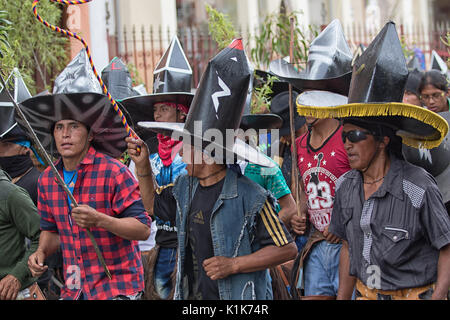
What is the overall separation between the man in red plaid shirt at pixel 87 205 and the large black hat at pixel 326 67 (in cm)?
168

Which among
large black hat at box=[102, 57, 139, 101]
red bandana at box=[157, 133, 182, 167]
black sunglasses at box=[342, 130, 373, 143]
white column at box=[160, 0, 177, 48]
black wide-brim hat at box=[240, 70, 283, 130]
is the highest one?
white column at box=[160, 0, 177, 48]

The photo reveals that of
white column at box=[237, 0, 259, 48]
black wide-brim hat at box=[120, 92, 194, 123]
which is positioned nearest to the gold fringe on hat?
black wide-brim hat at box=[120, 92, 194, 123]

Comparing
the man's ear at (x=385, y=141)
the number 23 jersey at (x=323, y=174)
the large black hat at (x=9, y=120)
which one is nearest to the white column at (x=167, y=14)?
the large black hat at (x=9, y=120)

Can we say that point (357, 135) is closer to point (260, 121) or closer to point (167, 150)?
point (260, 121)

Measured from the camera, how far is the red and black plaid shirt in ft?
15.7

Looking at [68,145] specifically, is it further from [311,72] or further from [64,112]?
[311,72]

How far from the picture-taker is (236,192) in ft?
13.6

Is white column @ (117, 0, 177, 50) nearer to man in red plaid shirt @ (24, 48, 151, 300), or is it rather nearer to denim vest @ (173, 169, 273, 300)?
man in red plaid shirt @ (24, 48, 151, 300)

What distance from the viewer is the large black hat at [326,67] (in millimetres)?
5832

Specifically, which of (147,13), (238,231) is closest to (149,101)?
(238,231)

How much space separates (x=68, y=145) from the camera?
4.95 m

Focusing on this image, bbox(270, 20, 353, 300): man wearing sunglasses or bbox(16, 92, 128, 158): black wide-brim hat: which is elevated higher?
bbox(16, 92, 128, 158): black wide-brim hat

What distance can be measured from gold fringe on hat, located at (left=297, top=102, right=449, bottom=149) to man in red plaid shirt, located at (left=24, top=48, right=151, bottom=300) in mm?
1378

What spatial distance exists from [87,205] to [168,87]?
248 cm
